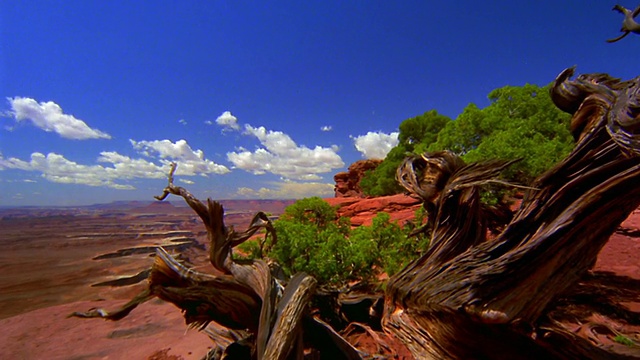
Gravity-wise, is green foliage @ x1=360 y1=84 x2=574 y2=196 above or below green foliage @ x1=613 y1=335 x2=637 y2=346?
above

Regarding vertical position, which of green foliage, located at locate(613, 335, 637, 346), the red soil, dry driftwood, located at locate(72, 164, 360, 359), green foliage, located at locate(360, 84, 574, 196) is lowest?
the red soil

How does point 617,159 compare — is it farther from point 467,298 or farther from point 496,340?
point 496,340

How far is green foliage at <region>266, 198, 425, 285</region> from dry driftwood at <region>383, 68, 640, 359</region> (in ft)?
9.94

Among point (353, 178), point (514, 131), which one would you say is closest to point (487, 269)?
point (514, 131)

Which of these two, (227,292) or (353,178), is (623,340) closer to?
(227,292)

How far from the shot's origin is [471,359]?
3143mm

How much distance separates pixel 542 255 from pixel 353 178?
1750 inches

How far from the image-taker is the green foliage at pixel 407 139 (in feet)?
74.8

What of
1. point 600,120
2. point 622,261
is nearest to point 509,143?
point 600,120

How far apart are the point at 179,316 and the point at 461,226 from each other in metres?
14.0

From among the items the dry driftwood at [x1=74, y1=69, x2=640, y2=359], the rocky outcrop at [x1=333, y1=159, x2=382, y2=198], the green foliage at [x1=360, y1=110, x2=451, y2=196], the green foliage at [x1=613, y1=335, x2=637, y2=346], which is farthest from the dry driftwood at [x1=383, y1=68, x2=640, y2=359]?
the rocky outcrop at [x1=333, y1=159, x2=382, y2=198]

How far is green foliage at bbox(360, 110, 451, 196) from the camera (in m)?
22.8

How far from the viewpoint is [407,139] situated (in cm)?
2489

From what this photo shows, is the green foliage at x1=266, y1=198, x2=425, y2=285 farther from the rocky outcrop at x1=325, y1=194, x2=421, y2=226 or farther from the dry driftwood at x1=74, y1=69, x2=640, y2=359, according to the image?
the rocky outcrop at x1=325, y1=194, x2=421, y2=226
